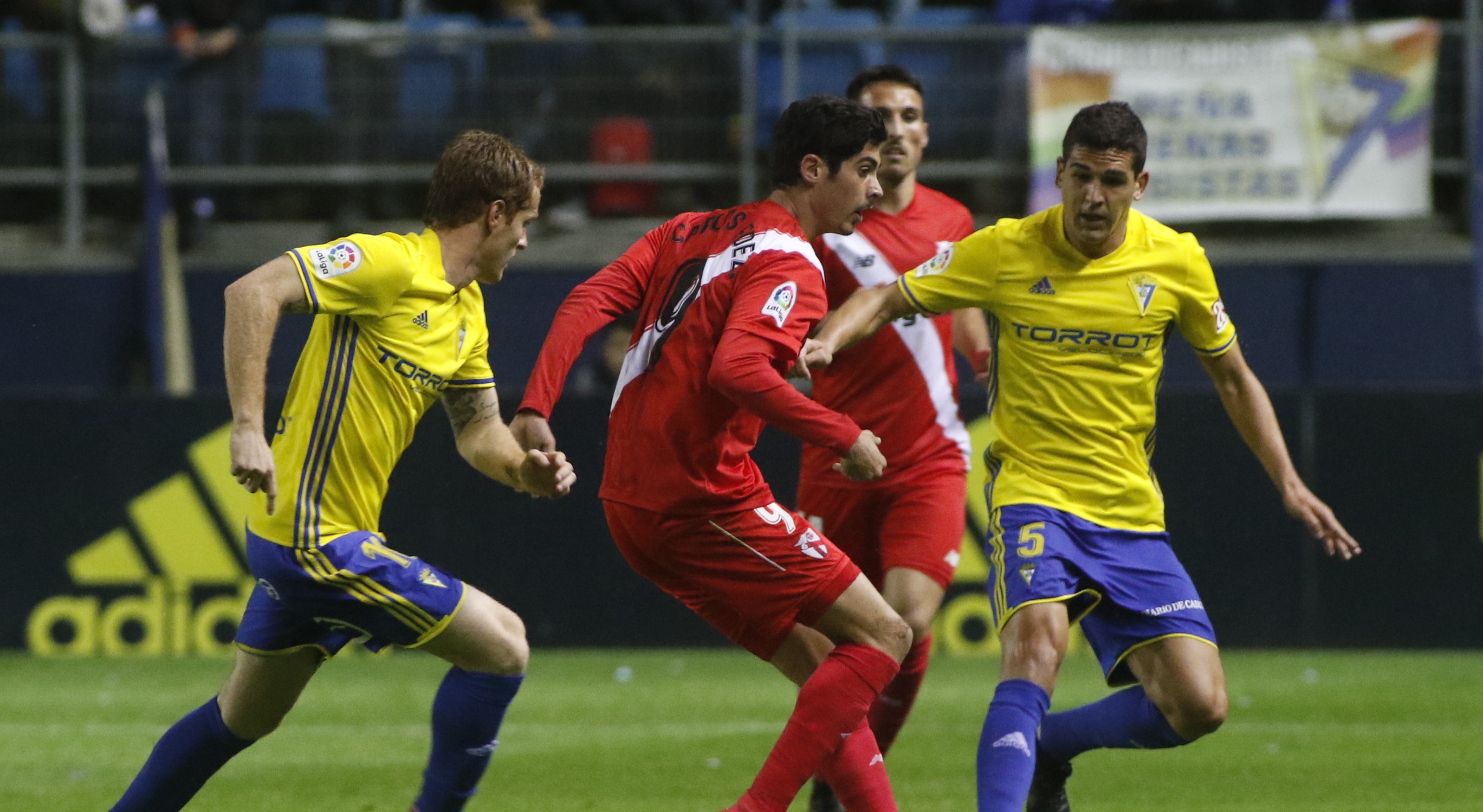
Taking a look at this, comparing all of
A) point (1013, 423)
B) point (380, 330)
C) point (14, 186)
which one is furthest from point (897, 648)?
point (14, 186)

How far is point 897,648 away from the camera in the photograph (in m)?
4.86

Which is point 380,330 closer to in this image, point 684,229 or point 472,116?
point 684,229

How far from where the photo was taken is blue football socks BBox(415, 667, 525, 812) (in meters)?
4.82

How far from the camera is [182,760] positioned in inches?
187

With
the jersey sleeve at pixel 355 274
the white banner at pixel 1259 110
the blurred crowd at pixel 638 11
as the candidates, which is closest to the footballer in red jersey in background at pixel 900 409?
the jersey sleeve at pixel 355 274

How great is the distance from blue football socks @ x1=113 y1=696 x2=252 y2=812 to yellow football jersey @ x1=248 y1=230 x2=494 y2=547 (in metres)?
0.55

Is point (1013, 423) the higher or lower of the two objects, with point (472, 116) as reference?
lower

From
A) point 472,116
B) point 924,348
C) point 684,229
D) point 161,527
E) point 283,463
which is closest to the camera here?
point 283,463

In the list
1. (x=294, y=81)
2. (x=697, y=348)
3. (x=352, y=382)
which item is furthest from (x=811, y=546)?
(x=294, y=81)

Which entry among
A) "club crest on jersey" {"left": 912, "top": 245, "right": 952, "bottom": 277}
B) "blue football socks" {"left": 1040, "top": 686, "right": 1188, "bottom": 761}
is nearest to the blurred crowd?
"club crest on jersey" {"left": 912, "top": 245, "right": 952, "bottom": 277}

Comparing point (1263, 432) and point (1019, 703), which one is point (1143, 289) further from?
point (1019, 703)

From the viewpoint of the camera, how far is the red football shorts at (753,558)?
477 cm

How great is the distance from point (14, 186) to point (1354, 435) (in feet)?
31.0

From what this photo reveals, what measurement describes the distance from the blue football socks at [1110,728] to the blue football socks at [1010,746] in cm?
52
